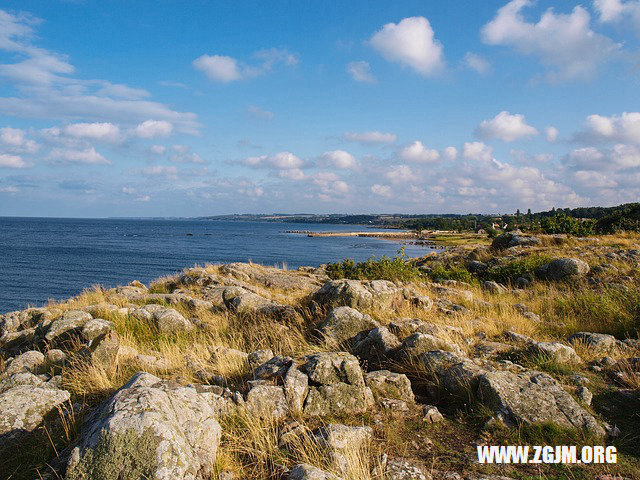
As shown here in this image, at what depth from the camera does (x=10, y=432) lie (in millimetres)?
4895

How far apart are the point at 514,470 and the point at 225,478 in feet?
11.7

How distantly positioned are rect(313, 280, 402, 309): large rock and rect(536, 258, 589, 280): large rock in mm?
9741

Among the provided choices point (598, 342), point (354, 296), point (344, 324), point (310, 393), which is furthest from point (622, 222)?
point (310, 393)

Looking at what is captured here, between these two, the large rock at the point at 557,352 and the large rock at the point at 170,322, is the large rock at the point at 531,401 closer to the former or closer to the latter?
the large rock at the point at 557,352

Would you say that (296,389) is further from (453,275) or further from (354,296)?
(453,275)

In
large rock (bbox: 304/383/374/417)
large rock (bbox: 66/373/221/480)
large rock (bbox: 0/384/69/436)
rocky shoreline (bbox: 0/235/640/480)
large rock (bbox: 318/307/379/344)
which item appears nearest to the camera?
large rock (bbox: 66/373/221/480)

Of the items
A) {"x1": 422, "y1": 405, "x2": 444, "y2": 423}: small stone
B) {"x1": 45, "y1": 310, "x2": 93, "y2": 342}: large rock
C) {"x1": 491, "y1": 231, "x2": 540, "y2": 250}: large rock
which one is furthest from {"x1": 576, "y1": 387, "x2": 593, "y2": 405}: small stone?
{"x1": 491, "y1": 231, "x2": 540, "y2": 250}: large rock

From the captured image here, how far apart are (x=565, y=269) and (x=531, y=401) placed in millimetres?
13621

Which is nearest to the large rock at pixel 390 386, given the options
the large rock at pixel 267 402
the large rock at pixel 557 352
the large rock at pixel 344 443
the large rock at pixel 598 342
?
the large rock at pixel 344 443

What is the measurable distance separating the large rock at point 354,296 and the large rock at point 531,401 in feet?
16.3

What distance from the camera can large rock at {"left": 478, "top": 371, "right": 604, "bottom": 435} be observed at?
5.42 m

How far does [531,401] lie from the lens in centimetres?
568

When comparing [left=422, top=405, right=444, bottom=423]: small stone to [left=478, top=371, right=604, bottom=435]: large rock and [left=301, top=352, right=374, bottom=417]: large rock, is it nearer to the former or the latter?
[left=478, top=371, right=604, bottom=435]: large rock

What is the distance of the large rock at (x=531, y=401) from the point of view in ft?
17.8
